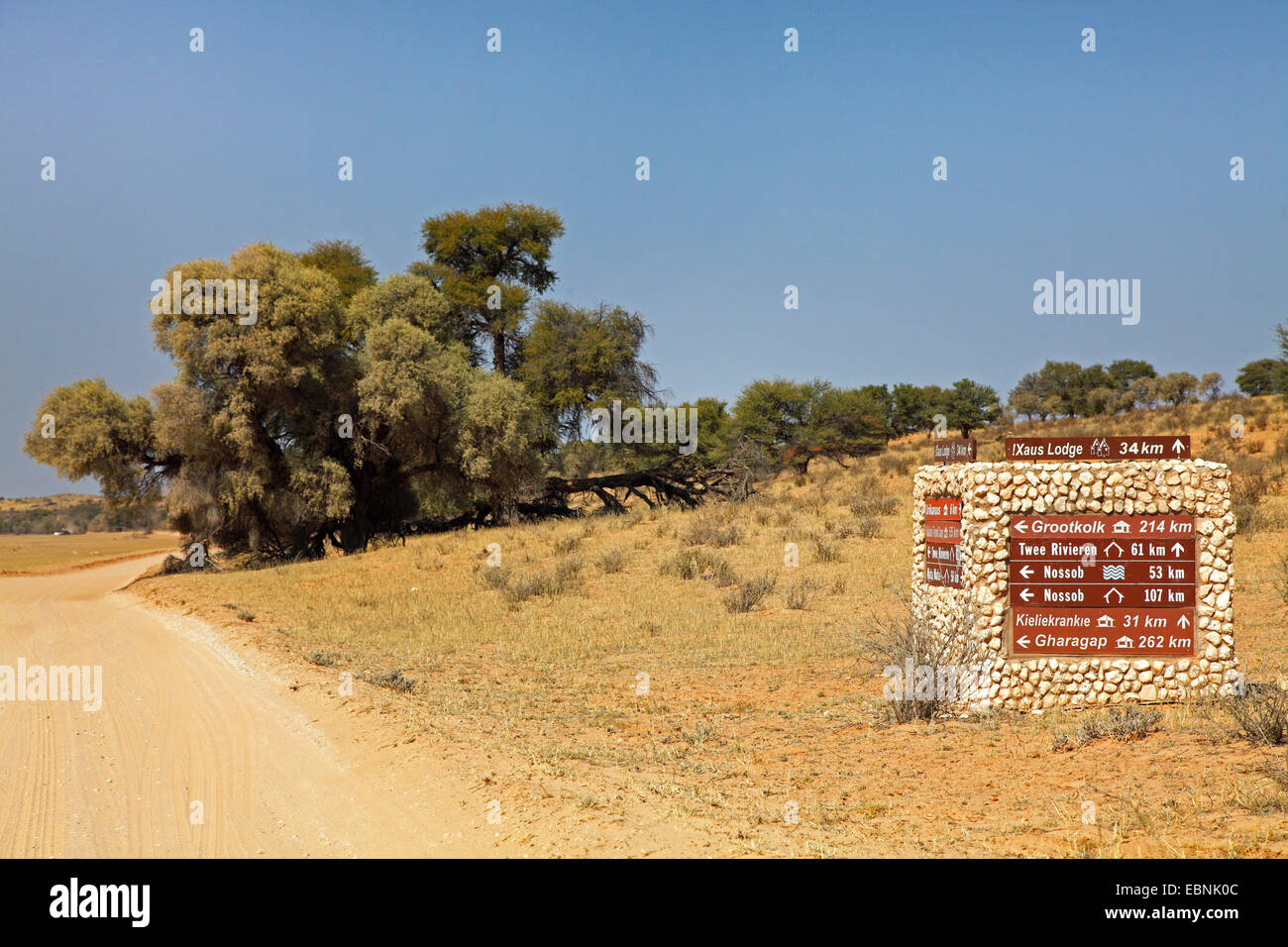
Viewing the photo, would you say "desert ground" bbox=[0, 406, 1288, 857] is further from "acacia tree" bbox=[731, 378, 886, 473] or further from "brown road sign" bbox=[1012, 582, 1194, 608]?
"acacia tree" bbox=[731, 378, 886, 473]

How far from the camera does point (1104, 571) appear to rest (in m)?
9.34

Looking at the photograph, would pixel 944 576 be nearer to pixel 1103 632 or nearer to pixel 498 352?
pixel 1103 632

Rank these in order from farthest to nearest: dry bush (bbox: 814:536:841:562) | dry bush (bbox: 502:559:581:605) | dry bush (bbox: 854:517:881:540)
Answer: dry bush (bbox: 854:517:881:540) < dry bush (bbox: 814:536:841:562) < dry bush (bbox: 502:559:581:605)

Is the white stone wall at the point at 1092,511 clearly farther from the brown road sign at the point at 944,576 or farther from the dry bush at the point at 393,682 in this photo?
the dry bush at the point at 393,682

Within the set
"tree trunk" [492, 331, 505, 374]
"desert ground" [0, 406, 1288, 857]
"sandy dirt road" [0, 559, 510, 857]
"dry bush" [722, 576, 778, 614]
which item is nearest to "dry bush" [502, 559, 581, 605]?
"desert ground" [0, 406, 1288, 857]

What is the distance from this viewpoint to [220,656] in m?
12.8

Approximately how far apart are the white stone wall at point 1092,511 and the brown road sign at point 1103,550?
0.45ft

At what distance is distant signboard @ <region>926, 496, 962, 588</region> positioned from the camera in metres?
9.85

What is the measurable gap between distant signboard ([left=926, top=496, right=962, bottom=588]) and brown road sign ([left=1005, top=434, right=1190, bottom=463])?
0.80 meters

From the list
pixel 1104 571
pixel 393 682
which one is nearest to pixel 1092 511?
pixel 1104 571
